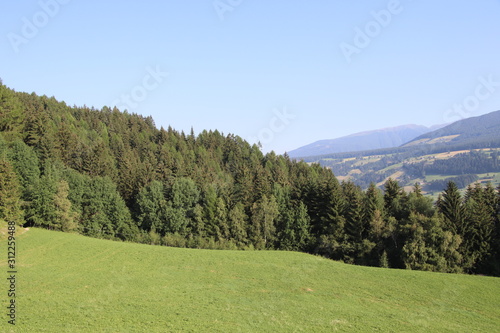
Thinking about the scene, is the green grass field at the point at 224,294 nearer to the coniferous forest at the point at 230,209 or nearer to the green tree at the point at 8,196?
the green tree at the point at 8,196

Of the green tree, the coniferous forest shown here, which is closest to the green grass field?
the green tree

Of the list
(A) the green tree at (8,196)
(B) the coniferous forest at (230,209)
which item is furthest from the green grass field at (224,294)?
(B) the coniferous forest at (230,209)

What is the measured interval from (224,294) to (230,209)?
4808 cm

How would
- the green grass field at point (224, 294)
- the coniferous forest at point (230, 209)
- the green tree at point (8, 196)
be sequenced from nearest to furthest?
the green grass field at point (224, 294) < the green tree at point (8, 196) < the coniferous forest at point (230, 209)

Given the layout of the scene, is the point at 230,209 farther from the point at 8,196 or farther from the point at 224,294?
the point at 224,294

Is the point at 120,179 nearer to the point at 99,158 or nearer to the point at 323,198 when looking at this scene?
the point at 99,158

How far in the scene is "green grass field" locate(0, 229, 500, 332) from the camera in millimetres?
27375

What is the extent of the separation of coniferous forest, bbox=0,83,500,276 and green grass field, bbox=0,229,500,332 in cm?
1416

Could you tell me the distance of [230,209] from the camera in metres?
82.4

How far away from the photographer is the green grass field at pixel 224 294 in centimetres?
2738

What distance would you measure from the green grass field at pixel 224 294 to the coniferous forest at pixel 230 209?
14161 mm

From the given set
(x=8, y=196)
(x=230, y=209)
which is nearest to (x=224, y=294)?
(x=8, y=196)

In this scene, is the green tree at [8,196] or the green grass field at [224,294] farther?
the green tree at [8,196]

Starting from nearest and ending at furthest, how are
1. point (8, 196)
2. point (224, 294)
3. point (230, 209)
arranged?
1. point (224, 294)
2. point (8, 196)
3. point (230, 209)
